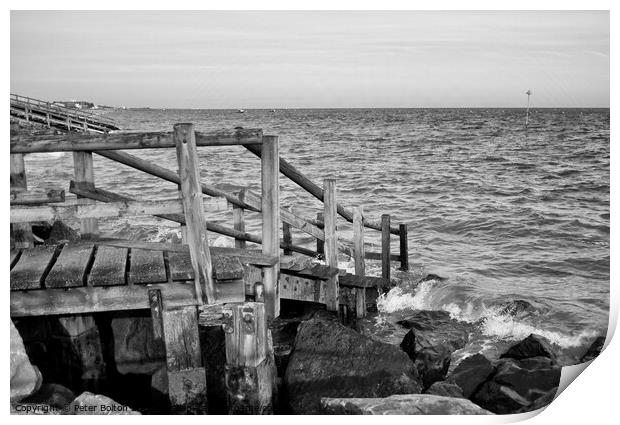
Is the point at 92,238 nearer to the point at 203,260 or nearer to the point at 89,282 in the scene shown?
the point at 89,282

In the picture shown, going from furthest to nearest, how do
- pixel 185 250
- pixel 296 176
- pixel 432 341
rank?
1. pixel 432 341
2. pixel 296 176
3. pixel 185 250

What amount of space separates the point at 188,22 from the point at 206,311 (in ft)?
10.1

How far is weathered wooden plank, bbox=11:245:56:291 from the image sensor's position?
4395mm

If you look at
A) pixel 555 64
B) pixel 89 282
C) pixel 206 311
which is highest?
pixel 555 64

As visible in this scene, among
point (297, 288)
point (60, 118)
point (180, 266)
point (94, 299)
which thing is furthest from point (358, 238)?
point (60, 118)

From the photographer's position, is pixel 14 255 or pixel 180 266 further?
pixel 14 255

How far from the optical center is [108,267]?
4.62 m

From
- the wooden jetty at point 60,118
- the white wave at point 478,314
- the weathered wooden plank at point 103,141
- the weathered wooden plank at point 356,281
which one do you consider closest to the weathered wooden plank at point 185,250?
the weathered wooden plank at point 103,141

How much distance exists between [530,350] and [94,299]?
15.8 ft

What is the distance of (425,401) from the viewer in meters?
4.45

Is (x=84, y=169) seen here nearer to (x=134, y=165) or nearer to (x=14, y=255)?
(x=134, y=165)

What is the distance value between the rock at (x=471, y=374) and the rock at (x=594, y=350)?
1.01 metres

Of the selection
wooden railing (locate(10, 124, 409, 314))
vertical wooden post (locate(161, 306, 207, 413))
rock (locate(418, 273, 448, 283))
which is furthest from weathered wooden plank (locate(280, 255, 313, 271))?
rock (locate(418, 273, 448, 283))

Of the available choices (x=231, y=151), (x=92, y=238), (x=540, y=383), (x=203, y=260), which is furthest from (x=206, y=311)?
(x=231, y=151)
